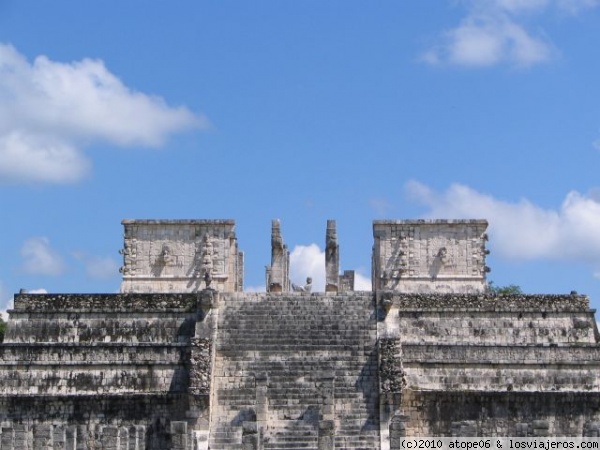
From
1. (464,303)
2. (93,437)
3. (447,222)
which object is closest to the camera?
(93,437)

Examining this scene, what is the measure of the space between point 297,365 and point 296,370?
0.17 m

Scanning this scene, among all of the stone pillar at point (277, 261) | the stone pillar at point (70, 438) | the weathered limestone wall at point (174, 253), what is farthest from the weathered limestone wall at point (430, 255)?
the stone pillar at point (70, 438)

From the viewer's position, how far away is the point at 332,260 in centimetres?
3384

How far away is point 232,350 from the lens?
27766mm

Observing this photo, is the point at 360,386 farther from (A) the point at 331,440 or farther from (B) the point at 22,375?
(B) the point at 22,375

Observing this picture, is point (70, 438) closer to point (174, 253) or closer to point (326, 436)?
point (326, 436)

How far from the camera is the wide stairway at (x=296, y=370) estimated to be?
2561cm

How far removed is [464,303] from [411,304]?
52.3 inches

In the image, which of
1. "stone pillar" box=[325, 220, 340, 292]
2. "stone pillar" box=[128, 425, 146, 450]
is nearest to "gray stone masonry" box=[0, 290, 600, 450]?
"stone pillar" box=[128, 425, 146, 450]

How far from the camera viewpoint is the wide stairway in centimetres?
2561

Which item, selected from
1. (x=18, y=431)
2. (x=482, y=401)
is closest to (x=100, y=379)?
(x=18, y=431)

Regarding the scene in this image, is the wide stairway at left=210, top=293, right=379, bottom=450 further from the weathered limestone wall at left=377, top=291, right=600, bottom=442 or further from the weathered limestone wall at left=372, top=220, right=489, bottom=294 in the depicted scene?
the weathered limestone wall at left=372, top=220, right=489, bottom=294

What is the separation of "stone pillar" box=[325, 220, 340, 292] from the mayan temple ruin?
373cm

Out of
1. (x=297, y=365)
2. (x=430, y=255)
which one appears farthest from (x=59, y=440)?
(x=430, y=255)
